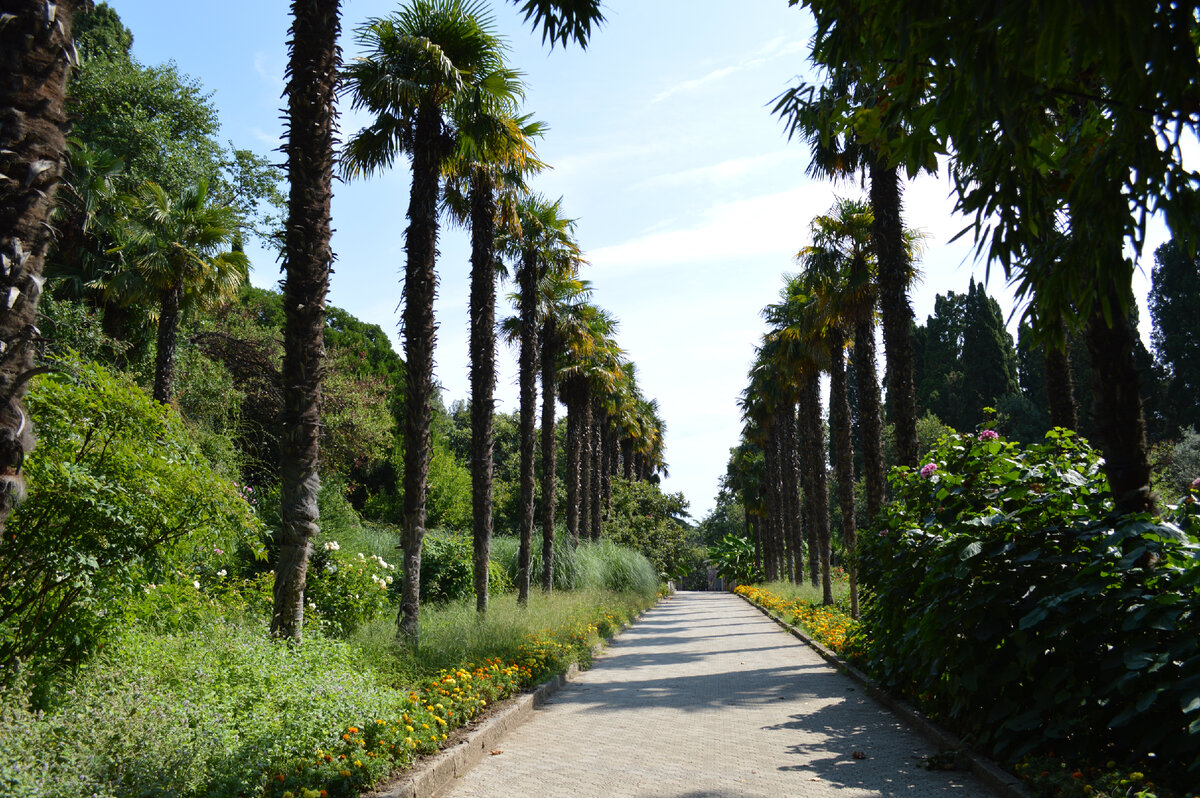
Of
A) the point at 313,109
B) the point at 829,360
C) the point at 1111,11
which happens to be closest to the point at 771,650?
the point at 829,360

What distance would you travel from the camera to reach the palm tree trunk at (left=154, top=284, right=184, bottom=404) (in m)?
14.8

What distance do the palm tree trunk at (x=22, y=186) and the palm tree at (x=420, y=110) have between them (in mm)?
6887

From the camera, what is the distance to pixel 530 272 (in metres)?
19.5

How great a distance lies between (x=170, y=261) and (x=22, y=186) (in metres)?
13.2

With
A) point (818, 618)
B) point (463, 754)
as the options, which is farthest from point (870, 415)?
point (463, 754)

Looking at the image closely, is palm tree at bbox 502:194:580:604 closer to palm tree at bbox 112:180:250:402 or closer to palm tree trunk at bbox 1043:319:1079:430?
palm tree at bbox 112:180:250:402

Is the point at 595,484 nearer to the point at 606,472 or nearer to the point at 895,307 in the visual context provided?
the point at 606,472

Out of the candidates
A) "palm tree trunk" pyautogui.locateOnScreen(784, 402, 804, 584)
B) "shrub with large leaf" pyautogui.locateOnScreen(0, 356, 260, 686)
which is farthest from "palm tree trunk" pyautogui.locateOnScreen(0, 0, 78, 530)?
"palm tree trunk" pyautogui.locateOnScreen(784, 402, 804, 584)

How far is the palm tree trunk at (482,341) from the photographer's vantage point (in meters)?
14.5

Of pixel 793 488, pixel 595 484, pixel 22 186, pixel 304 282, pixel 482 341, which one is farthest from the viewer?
pixel 793 488

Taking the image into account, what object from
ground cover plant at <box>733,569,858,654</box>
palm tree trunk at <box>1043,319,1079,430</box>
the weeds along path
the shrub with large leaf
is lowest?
ground cover plant at <box>733,569,858,654</box>

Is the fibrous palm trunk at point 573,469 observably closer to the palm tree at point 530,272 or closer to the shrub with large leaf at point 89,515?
the palm tree at point 530,272

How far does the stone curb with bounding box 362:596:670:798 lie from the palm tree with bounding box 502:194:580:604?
8.49 meters

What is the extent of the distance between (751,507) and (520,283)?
39368 mm
